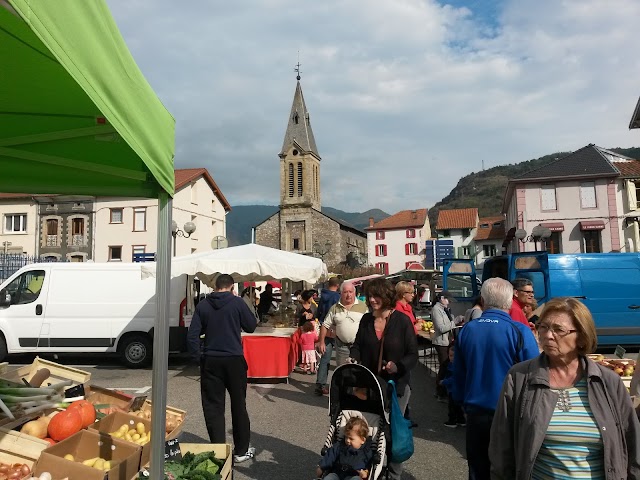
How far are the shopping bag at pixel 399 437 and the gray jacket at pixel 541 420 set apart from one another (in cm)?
Answer: 122

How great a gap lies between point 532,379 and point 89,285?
408 inches

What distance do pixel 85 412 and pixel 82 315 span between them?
784cm

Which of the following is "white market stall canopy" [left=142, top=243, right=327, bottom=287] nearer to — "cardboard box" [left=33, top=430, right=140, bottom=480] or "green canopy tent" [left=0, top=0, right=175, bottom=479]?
"cardboard box" [left=33, top=430, right=140, bottom=480]

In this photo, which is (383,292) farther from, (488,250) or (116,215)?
(488,250)

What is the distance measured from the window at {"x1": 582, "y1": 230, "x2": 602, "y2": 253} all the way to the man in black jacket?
32.4 meters

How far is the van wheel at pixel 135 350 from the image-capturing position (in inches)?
419

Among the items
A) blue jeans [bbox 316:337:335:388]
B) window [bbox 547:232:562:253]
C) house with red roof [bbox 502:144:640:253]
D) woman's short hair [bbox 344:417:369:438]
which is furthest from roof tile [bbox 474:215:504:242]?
woman's short hair [bbox 344:417:369:438]

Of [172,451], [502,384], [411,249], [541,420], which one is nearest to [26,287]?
[172,451]

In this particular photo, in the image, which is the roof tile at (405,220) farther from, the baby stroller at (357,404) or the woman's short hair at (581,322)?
the woman's short hair at (581,322)

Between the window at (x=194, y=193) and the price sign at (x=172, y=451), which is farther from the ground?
the window at (x=194, y=193)

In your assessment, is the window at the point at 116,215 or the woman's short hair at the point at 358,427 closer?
the woman's short hair at the point at 358,427

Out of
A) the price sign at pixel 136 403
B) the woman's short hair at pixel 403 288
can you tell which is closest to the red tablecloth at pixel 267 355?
the woman's short hair at pixel 403 288

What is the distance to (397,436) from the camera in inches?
146

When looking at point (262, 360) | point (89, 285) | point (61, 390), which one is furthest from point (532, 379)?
point (89, 285)
